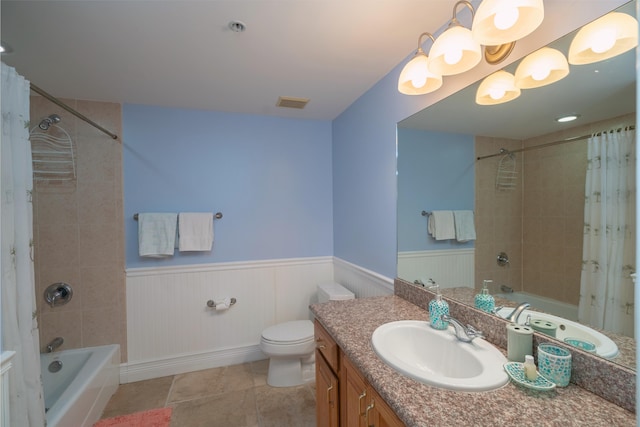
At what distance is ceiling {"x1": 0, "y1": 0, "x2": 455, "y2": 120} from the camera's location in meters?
1.24

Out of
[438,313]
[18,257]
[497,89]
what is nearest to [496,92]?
[497,89]

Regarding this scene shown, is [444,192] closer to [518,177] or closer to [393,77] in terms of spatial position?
[518,177]

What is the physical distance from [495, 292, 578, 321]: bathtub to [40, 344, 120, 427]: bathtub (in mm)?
2281

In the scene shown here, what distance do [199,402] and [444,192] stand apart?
2.20 m

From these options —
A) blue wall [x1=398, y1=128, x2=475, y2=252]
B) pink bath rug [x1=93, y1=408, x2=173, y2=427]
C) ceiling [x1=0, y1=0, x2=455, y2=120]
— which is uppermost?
ceiling [x1=0, y1=0, x2=455, y2=120]

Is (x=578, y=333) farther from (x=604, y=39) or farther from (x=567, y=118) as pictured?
(x=604, y=39)

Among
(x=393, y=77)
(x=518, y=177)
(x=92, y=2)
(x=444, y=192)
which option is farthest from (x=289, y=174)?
(x=518, y=177)

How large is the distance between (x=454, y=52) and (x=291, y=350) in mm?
2072

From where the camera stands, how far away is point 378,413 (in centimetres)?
91

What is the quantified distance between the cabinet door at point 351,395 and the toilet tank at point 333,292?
1054 millimetres

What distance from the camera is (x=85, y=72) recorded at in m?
1.76

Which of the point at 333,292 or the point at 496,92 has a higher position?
the point at 496,92

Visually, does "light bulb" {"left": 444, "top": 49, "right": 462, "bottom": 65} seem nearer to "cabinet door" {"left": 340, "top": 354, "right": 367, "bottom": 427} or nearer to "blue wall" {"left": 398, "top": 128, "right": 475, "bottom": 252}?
"blue wall" {"left": 398, "top": 128, "right": 475, "bottom": 252}

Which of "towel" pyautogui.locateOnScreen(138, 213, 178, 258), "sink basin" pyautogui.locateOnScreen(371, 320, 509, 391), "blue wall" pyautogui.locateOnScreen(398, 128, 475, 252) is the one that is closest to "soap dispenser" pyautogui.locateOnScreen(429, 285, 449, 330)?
"sink basin" pyautogui.locateOnScreen(371, 320, 509, 391)
